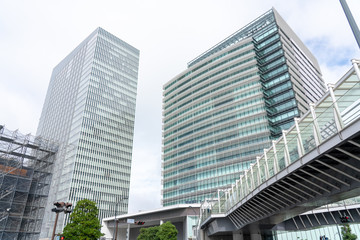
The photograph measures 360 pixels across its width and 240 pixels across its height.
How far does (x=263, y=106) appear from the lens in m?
72.6

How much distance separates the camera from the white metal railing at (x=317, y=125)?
1222 centimetres

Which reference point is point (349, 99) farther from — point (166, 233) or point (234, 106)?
point (234, 106)

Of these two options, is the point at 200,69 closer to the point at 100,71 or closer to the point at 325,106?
Answer: the point at 100,71

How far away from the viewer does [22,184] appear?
168 feet

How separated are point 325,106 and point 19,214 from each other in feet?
180

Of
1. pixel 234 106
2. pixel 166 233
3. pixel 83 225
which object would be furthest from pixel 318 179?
pixel 234 106

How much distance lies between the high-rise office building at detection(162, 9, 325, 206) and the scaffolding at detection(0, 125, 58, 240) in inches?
1577

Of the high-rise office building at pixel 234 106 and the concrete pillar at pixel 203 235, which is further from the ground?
the high-rise office building at pixel 234 106

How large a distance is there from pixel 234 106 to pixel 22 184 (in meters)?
56.0

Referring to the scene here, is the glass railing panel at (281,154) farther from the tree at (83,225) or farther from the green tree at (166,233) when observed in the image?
the green tree at (166,233)

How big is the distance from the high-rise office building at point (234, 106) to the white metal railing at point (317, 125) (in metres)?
50.1

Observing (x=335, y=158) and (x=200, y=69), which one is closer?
(x=335, y=158)

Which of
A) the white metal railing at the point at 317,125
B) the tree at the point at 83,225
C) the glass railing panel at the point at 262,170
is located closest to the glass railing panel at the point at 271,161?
the white metal railing at the point at 317,125

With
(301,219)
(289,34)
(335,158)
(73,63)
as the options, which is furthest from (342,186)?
(73,63)
